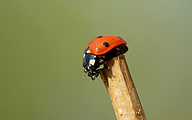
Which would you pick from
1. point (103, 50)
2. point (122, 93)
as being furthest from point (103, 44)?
point (122, 93)

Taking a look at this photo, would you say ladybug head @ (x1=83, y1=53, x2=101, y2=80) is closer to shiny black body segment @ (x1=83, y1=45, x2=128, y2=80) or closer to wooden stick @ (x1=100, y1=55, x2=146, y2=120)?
shiny black body segment @ (x1=83, y1=45, x2=128, y2=80)

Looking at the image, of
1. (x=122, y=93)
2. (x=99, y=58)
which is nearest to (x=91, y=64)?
(x=99, y=58)

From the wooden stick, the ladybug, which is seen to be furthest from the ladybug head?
the wooden stick

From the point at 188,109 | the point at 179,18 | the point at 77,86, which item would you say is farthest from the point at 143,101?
the point at 179,18

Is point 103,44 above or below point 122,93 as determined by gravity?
above

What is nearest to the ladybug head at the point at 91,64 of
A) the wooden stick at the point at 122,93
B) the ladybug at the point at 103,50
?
the ladybug at the point at 103,50

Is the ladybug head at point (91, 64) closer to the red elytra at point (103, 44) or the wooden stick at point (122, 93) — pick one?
the red elytra at point (103, 44)

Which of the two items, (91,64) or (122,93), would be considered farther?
(91,64)

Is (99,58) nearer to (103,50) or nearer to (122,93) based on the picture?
(103,50)
